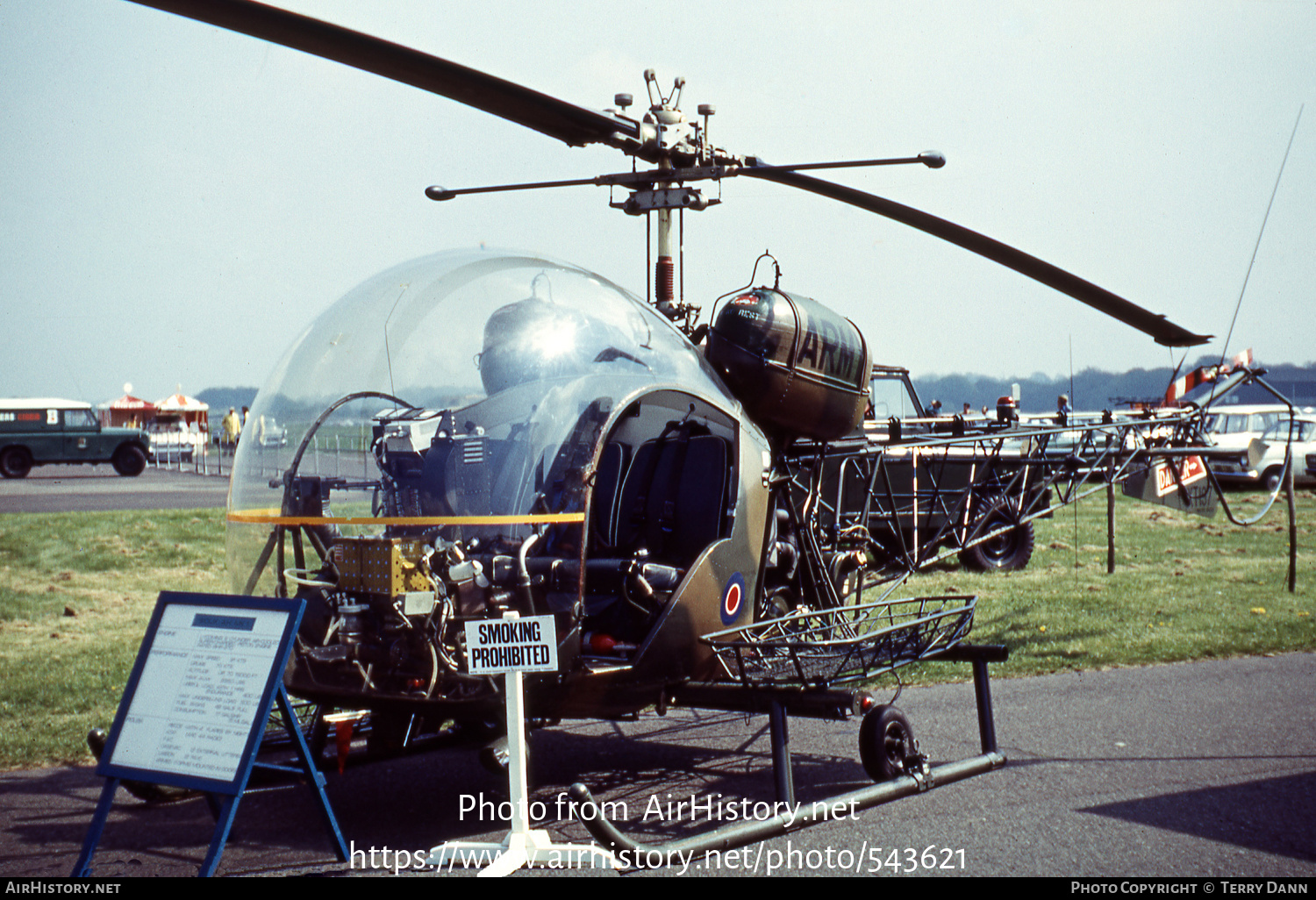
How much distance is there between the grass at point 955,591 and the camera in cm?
676

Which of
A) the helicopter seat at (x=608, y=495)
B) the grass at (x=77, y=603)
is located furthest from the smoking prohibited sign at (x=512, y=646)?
the grass at (x=77, y=603)

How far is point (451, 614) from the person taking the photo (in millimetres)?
3750

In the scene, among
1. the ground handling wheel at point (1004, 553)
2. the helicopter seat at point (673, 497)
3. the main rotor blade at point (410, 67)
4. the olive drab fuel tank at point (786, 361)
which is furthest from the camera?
the ground handling wheel at point (1004, 553)

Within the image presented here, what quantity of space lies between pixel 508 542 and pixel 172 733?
1265mm

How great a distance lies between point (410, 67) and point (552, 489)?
172 cm

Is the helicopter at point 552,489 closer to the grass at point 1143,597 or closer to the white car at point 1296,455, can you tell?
the grass at point 1143,597

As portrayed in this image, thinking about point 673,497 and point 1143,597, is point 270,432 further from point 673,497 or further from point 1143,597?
point 1143,597

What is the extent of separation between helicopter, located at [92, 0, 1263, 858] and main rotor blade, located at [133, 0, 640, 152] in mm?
12

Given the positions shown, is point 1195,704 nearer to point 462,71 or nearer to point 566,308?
point 566,308

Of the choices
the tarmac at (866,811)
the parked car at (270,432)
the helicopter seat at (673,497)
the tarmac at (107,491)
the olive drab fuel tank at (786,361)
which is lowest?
the tarmac at (866,811)

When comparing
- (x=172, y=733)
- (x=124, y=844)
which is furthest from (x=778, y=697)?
(x=124, y=844)

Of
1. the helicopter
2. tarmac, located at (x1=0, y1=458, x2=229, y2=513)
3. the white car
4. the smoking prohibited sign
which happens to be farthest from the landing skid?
the white car

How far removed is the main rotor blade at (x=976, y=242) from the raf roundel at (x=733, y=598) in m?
2.50

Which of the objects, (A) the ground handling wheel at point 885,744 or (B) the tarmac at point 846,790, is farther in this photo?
(A) the ground handling wheel at point 885,744
